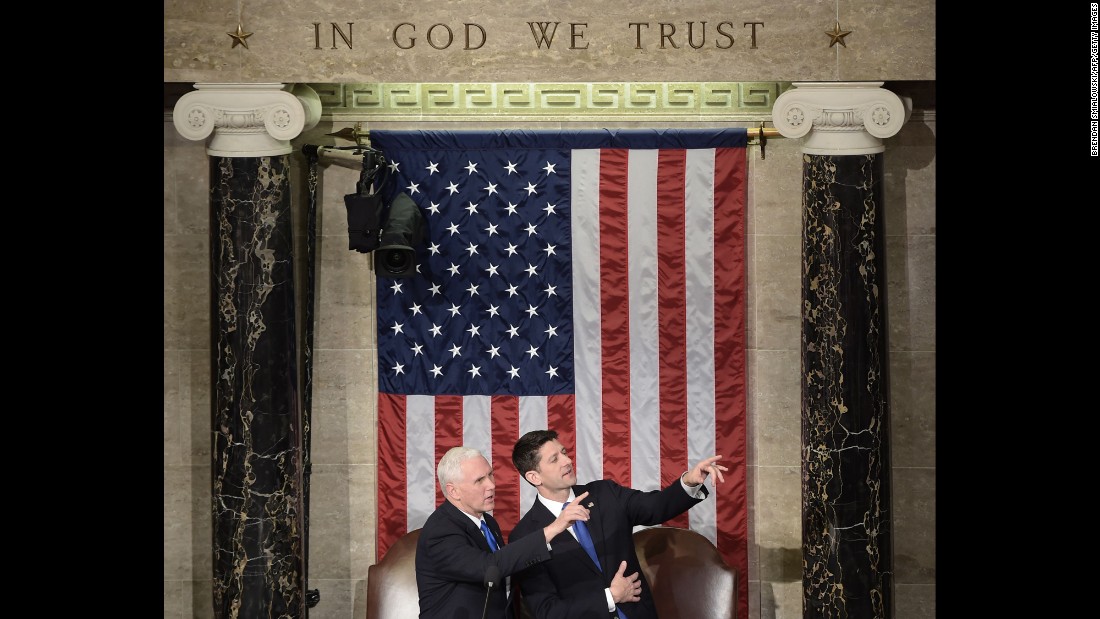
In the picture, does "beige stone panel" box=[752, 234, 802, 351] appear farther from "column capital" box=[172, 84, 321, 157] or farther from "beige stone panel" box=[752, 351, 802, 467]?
"column capital" box=[172, 84, 321, 157]

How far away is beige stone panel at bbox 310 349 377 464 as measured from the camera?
905 centimetres

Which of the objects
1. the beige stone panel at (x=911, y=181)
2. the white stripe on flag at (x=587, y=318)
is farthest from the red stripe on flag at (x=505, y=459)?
the beige stone panel at (x=911, y=181)

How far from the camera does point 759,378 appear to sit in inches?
353

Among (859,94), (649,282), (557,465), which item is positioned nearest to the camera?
(557,465)

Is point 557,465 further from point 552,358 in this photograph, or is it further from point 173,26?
point 173,26

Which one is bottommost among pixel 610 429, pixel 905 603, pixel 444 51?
pixel 905 603

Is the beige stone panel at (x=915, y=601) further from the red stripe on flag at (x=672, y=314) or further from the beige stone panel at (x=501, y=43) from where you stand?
the beige stone panel at (x=501, y=43)

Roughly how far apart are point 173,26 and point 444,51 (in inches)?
62.7

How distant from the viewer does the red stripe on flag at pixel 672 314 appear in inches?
345

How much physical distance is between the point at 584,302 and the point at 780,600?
232cm

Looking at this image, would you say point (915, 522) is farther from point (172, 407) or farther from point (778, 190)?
point (172, 407)

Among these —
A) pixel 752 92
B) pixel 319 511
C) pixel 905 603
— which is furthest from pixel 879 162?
pixel 319 511

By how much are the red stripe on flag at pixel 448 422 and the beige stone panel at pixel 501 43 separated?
6.75 feet

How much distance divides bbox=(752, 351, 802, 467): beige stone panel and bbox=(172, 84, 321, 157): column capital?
130 inches
